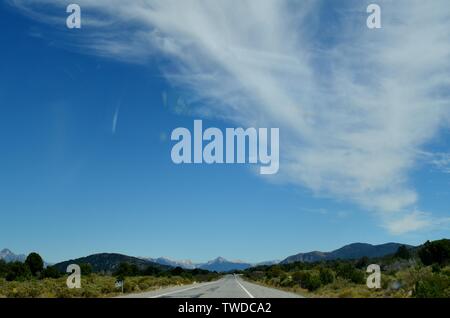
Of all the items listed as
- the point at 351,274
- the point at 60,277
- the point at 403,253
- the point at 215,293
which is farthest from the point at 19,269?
the point at 403,253

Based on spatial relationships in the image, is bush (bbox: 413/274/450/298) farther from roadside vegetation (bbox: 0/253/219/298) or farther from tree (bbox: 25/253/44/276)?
tree (bbox: 25/253/44/276)

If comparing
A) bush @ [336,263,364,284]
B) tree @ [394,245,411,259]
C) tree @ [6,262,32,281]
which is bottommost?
tree @ [6,262,32,281]

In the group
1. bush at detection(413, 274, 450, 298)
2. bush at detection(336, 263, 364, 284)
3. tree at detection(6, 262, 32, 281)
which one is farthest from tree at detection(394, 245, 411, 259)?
bush at detection(413, 274, 450, 298)

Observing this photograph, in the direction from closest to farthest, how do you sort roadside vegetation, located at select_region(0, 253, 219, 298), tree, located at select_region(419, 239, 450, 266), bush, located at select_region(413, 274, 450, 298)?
1. bush, located at select_region(413, 274, 450, 298)
2. roadside vegetation, located at select_region(0, 253, 219, 298)
3. tree, located at select_region(419, 239, 450, 266)

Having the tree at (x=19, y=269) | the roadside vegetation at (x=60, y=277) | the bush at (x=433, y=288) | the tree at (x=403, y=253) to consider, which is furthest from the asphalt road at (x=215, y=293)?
the tree at (x=403, y=253)

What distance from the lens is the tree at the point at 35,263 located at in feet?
362

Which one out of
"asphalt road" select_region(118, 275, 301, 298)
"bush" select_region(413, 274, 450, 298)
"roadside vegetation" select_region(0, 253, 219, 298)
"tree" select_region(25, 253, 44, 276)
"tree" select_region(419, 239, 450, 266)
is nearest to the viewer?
"bush" select_region(413, 274, 450, 298)

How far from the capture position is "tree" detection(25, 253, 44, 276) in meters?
110

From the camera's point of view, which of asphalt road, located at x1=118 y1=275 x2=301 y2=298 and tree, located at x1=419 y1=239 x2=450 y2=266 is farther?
tree, located at x1=419 y1=239 x2=450 y2=266

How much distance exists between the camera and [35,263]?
112375 millimetres

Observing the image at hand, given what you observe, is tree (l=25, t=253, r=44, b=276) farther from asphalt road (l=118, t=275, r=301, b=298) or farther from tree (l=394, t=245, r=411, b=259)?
asphalt road (l=118, t=275, r=301, b=298)

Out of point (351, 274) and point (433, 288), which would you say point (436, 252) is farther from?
point (433, 288)

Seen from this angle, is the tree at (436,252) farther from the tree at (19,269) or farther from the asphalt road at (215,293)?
the tree at (19,269)

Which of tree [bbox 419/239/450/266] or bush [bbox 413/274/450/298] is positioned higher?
tree [bbox 419/239/450/266]
